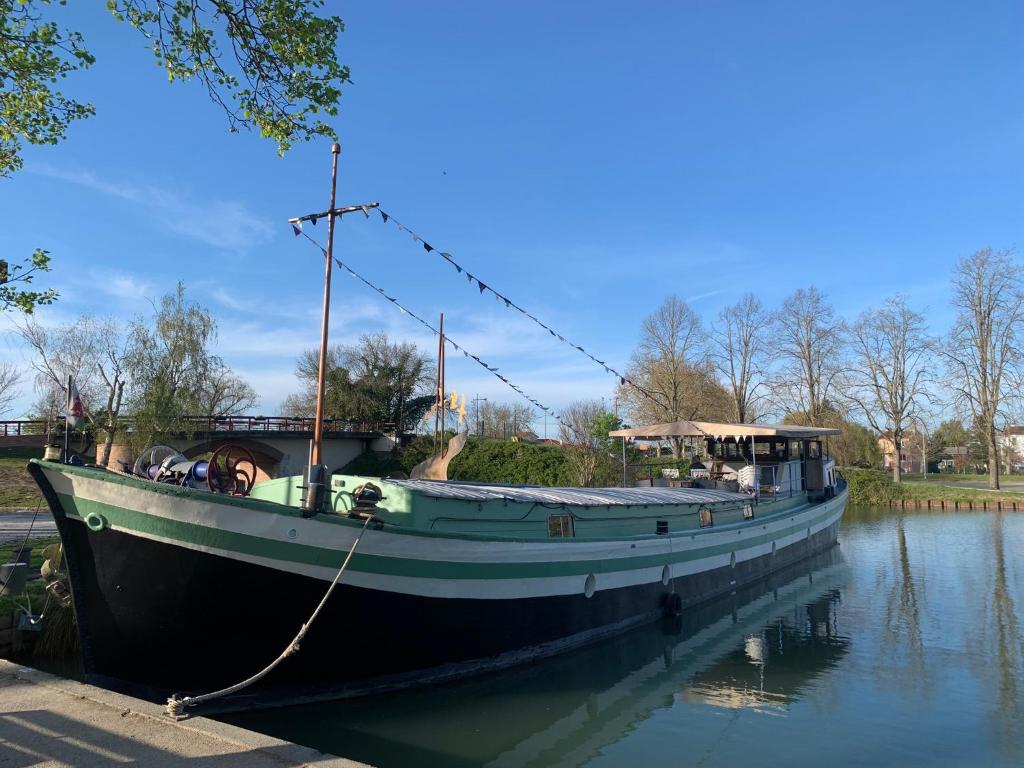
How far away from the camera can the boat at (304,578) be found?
7691mm

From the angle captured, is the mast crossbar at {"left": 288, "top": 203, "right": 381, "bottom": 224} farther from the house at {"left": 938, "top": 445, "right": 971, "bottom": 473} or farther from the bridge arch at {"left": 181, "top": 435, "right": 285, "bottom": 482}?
the house at {"left": 938, "top": 445, "right": 971, "bottom": 473}

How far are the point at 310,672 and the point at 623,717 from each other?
409 cm

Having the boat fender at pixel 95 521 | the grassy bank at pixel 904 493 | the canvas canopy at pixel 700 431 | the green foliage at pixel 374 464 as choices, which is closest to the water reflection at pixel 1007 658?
the canvas canopy at pixel 700 431

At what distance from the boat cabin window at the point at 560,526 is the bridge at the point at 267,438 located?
24.6 metres

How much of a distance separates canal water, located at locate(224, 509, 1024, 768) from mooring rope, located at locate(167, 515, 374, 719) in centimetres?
77

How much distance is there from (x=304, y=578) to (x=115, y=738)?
8.83 ft

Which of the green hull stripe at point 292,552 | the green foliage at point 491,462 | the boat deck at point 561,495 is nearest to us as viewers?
the green hull stripe at point 292,552

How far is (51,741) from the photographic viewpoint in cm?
537

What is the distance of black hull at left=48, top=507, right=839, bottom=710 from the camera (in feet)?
25.4

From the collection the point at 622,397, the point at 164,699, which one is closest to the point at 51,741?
the point at 164,699

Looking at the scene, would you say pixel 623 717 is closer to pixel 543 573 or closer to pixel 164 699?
pixel 543 573

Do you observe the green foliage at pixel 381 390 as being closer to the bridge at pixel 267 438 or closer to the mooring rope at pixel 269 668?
the bridge at pixel 267 438

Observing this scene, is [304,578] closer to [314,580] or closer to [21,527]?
[314,580]

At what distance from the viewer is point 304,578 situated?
7.99 m
